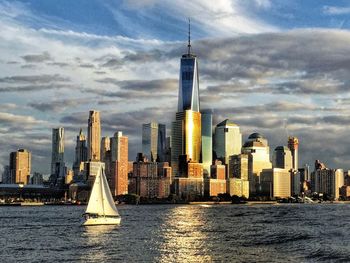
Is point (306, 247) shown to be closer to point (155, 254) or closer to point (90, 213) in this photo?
point (155, 254)

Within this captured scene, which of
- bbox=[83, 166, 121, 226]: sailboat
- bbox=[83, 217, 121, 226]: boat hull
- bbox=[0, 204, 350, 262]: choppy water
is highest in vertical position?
bbox=[83, 166, 121, 226]: sailboat

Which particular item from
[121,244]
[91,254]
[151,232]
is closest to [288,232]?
[151,232]

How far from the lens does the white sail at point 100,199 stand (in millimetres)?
143250

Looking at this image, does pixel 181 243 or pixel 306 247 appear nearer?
pixel 306 247

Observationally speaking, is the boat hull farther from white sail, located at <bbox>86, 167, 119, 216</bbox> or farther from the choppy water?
the choppy water

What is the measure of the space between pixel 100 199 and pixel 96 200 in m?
1.00

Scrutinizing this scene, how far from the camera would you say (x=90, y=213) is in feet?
467

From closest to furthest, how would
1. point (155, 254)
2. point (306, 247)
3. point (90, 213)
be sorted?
point (155, 254), point (306, 247), point (90, 213)

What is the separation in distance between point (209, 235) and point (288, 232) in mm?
16809

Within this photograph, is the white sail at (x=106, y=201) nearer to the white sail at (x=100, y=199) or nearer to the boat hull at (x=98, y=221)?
the white sail at (x=100, y=199)

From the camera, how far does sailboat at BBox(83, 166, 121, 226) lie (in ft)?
468

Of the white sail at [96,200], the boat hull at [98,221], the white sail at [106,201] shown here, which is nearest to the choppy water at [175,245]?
the boat hull at [98,221]

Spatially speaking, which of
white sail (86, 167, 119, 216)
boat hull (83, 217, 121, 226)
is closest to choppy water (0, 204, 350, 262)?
boat hull (83, 217, 121, 226)

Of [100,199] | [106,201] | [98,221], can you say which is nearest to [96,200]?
[100,199]
